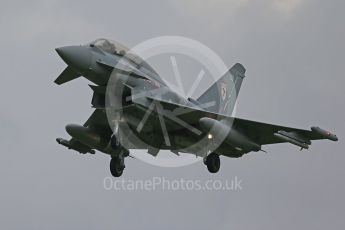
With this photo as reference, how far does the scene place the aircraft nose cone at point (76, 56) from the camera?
2756 centimetres

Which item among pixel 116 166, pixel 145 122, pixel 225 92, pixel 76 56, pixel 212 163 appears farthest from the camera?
pixel 225 92

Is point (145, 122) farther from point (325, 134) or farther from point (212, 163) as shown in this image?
point (325, 134)

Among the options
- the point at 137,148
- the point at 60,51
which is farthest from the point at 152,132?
the point at 60,51

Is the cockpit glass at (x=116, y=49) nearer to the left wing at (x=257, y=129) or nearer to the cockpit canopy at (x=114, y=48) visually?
the cockpit canopy at (x=114, y=48)

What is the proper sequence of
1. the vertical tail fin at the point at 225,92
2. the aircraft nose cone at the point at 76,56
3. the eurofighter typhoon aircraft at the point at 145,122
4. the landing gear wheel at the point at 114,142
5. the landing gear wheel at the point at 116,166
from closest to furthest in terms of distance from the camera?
1. the aircraft nose cone at the point at 76,56
2. the eurofighter typhoon aircraft at the point at 145,122
3. the landing gear wheel at the point at 114,142
4. the landing gear wheel at the point at 116,166
5. the vertical tail fin at the point at 225,92

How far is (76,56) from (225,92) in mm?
9346

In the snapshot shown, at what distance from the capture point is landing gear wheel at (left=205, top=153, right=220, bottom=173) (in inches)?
1238

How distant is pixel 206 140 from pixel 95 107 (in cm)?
442

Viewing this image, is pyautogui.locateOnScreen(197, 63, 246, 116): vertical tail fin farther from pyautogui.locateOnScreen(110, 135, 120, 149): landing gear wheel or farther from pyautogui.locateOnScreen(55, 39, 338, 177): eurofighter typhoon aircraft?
pyautogui.locateOnScreen(110, 135, 120, 149): landing gear wheel

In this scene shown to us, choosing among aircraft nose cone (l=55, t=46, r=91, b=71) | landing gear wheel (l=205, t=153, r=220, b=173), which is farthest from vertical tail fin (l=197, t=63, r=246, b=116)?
aircraft nose cone (l=55, t=46, r=91, b=71)

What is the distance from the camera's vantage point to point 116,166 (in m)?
31.6

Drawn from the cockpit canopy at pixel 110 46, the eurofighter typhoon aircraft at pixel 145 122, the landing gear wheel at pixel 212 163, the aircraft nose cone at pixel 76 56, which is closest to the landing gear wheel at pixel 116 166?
the eurofighter typhoon aircraft at pixel 145 122

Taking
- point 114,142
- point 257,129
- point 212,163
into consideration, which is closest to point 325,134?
point 257,129

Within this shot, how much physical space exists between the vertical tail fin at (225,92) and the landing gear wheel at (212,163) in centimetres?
274
